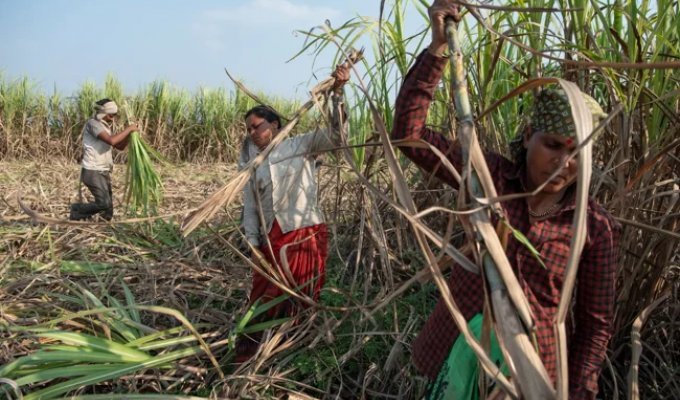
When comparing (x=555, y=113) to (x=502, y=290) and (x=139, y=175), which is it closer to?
(x=502, y=290)

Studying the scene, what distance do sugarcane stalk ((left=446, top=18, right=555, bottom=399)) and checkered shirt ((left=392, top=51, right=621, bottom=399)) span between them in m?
0.32

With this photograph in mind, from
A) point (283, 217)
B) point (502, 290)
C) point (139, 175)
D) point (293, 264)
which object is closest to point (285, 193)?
point (283, 217)

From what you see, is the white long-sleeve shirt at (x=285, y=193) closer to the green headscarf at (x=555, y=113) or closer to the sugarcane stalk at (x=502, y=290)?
the green headscarf at (x=555, y=113)

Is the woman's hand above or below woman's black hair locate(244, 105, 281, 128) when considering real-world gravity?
above

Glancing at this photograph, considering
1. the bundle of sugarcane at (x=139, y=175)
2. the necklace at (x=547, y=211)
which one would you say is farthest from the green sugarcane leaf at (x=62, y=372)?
the bundle of sugarcane at (x=139, y=175)

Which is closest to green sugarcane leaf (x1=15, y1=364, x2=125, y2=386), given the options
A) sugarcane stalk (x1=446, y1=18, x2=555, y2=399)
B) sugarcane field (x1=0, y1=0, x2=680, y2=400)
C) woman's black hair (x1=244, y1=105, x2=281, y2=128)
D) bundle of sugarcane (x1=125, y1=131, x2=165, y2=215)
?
sugarcane field (x1=0, y1=0, x2=680, y2=400)

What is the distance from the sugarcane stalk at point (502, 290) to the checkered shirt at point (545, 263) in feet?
1.05

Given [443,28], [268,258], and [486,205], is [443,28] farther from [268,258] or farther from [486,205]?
[268,258]

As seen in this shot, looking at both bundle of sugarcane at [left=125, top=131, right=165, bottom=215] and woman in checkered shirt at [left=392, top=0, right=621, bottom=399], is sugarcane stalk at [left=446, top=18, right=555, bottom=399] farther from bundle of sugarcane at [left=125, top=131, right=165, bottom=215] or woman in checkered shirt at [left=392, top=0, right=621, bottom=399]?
bundle of sugarcane at [left=125, top=131, right=165, bottom=215]

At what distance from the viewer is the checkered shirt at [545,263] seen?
1.14 m

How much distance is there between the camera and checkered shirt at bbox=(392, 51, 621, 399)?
1.14m

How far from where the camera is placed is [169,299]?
2727mm

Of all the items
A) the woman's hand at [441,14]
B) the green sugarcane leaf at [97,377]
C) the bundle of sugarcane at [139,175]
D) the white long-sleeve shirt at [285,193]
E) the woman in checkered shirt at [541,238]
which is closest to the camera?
the woman's hand at [441,14]

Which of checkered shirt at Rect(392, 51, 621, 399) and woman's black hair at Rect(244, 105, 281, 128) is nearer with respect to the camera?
checkered shirt at Rect(392, 51, 621, 399)
